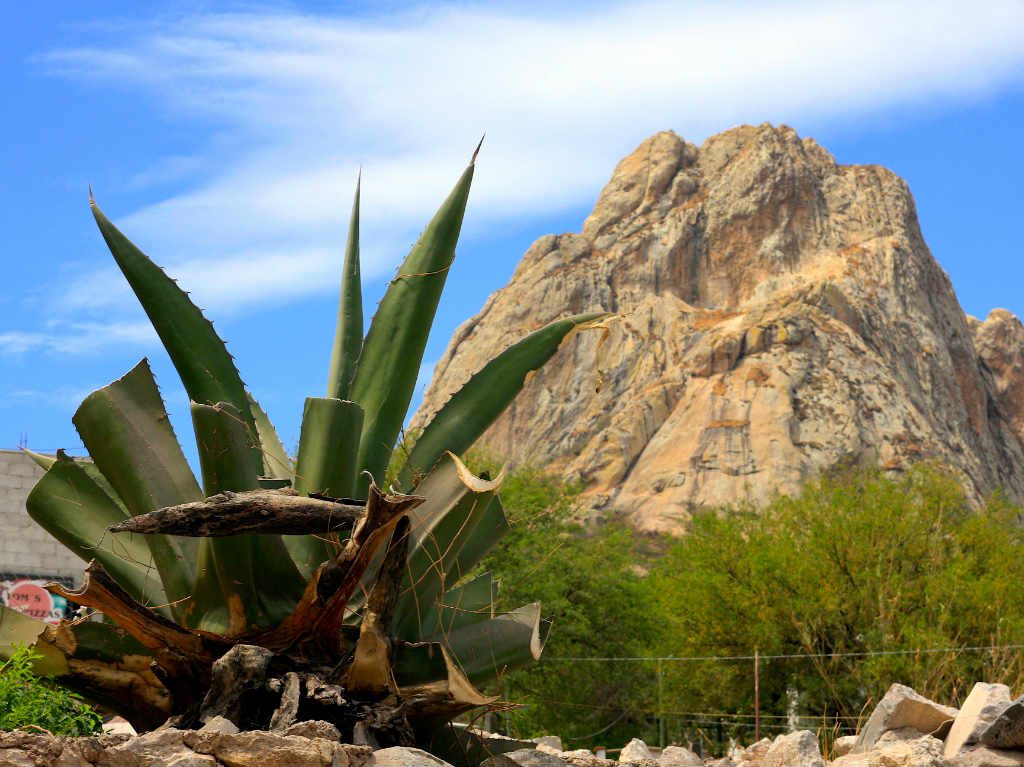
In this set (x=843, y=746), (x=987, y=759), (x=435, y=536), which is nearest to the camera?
(x=435, y=536)

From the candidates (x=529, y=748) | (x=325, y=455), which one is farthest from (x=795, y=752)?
(x=325, y=455)

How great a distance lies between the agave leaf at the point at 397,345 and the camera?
4.61 metres

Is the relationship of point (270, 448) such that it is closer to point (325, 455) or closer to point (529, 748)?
point (325, 455)

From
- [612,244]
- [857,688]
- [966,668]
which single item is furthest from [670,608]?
[612,244]

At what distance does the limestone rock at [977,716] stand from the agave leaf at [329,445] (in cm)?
396

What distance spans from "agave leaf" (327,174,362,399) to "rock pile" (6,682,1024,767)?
1.51 m

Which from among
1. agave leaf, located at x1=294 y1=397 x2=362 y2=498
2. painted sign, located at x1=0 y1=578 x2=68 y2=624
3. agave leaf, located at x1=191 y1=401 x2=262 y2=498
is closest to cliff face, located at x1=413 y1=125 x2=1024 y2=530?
painted sign, located at x1=0 y1=578 x2=68 y2=624

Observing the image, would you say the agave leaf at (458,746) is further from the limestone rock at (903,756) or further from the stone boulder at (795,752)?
the stone boulder at (795,752)

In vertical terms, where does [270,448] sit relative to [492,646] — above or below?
above

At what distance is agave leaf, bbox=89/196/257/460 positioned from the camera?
4426 mm

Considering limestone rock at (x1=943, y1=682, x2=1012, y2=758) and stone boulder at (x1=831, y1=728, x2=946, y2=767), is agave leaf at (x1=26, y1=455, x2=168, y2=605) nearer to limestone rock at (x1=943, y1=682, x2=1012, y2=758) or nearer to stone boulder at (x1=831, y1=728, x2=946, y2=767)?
stone boulder at (x1=831, y1=728, x2=946, y2=767)

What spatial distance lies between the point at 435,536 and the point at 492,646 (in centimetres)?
50

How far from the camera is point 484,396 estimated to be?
4.61m

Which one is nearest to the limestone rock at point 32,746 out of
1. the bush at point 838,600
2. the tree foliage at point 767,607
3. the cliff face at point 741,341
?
the tree foliage at point 767,607
